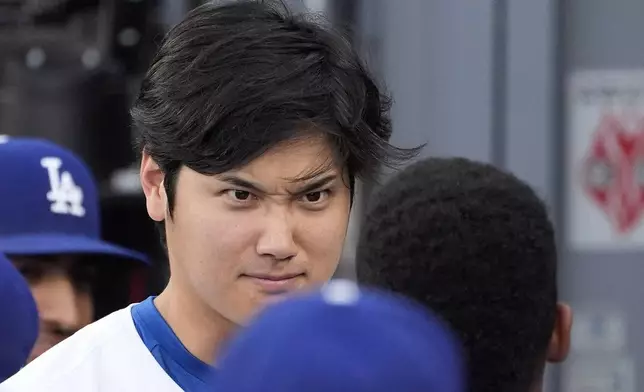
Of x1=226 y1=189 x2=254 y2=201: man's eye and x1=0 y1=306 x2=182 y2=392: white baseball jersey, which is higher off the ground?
x1=226 y1=189 x2=254 y2=201: man's eye

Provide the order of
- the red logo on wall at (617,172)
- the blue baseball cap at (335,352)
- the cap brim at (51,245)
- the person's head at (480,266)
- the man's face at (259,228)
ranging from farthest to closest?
the red logo on wall at (617,172) → the cap brim at (51,245) → the man's face at (259,228) → the person's head at (480,266) → the blue baseball cap at (335,352)

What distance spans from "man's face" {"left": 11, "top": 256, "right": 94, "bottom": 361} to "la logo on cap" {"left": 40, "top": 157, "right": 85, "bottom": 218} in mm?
91

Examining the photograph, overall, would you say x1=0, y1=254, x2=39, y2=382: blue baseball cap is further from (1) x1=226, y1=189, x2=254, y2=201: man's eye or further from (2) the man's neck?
(1) x1=226, y1=189, x2=254, y2=201: man's eye

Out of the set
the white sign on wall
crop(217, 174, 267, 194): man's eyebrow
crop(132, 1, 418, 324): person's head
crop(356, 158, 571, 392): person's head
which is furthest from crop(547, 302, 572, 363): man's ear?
the white sign on wall

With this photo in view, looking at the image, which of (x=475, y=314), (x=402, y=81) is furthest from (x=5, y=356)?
(x=402, y=81)

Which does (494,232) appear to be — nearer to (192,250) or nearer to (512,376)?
(512,376)

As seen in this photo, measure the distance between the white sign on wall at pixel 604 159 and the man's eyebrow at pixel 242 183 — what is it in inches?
52.8

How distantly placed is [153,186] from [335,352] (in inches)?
34.4

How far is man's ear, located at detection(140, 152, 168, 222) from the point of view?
179 cm

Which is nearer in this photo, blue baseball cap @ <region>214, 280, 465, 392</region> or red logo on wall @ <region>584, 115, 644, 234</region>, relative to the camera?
blue baseball cap @ <region>214, 280, 465, 392</region>

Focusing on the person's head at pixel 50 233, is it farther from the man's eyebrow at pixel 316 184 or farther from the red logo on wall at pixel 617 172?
the red logo on wall at pixel 617 172

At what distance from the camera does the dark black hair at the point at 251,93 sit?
5.44 feet

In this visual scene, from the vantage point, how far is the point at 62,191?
8.18 feet

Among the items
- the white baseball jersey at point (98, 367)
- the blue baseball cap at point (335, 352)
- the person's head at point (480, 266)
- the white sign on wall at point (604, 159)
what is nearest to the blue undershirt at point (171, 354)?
the white baseball jersey at point (98, 367)
